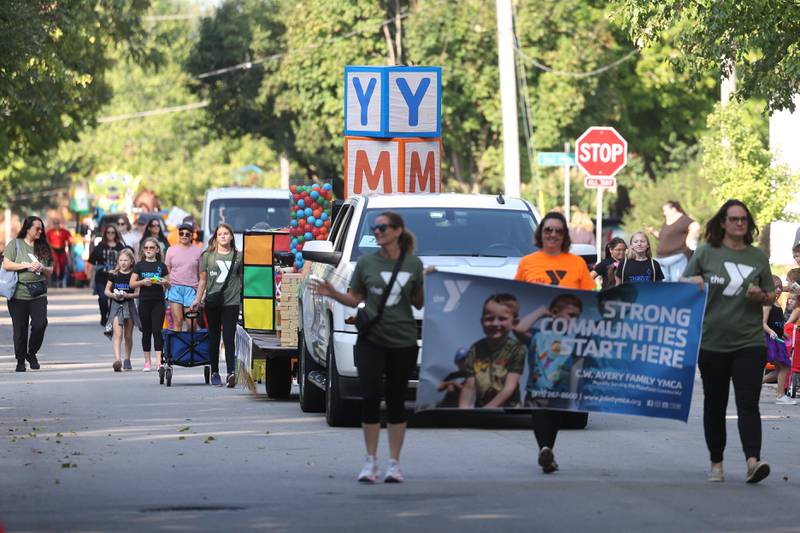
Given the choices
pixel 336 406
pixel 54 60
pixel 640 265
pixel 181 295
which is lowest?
pixel 336 406

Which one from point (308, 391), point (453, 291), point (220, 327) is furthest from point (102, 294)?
point (453, 291)

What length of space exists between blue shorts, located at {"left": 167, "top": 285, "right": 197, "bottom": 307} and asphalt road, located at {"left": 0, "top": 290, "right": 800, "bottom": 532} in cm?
381

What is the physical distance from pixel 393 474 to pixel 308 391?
513cm

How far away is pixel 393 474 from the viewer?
452 inches

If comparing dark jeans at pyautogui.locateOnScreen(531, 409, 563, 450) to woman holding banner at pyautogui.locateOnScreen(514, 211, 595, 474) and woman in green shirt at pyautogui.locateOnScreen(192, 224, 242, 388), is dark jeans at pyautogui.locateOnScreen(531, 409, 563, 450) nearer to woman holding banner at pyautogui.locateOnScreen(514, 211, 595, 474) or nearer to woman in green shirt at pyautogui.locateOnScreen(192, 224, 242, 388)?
woman holding banner at pyautogui.locateOnScreen(514, 211, 595, 474)

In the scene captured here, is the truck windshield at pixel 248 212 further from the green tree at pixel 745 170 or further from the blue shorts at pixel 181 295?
the blue shorts at pixel 181 295

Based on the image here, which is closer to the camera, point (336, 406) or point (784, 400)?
point (336, 406)

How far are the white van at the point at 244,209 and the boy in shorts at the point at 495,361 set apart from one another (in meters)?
17.3

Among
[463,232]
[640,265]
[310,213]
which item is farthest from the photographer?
[640,265]

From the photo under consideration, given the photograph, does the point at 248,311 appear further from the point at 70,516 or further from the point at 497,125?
the point at 497,125

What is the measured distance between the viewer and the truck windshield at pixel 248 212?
29219 millimetres

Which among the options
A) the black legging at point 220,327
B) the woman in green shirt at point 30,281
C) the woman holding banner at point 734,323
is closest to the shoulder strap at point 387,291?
the woman holding banner at point 734,323

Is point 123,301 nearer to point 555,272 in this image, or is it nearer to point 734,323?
point 555,272

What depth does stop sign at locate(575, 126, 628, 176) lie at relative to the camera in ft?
88.3
